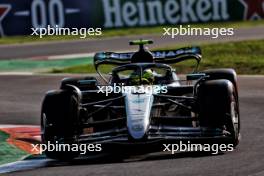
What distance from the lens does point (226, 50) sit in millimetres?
21250

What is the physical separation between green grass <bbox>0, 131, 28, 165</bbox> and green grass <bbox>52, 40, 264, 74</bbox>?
779 centimetres

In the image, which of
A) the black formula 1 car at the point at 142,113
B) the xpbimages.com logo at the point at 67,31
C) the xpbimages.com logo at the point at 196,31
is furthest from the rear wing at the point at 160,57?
the xpbimages.com logo at the point at 67,31

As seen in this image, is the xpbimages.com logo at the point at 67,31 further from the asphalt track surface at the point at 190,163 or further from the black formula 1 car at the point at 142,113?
the black formula 1 car at the point at 142,113

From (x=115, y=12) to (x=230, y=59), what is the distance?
33.5 ft

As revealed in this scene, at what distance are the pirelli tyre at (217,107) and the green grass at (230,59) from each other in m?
7.74

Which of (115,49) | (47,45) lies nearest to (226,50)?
(115,49)

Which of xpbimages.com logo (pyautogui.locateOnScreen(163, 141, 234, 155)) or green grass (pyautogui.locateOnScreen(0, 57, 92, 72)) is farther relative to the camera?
green grass (pyautogui.locateOnScreen(0, 57, 92, 72))

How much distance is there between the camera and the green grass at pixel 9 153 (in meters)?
10.1

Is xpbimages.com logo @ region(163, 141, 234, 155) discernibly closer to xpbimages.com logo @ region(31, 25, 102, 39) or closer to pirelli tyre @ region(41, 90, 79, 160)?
pirelli tyre @ region(41, 90, 79, 160)

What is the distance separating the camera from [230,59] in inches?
774

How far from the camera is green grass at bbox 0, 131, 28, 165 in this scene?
33.0ft

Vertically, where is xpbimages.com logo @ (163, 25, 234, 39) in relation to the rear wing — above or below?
below

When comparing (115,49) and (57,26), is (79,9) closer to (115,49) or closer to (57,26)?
(57,26)

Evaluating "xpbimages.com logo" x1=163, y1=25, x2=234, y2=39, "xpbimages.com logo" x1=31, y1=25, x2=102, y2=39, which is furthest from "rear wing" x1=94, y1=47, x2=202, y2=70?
"xpbimages.com logo" x1=31, y1=25, x2=102, y2=39
